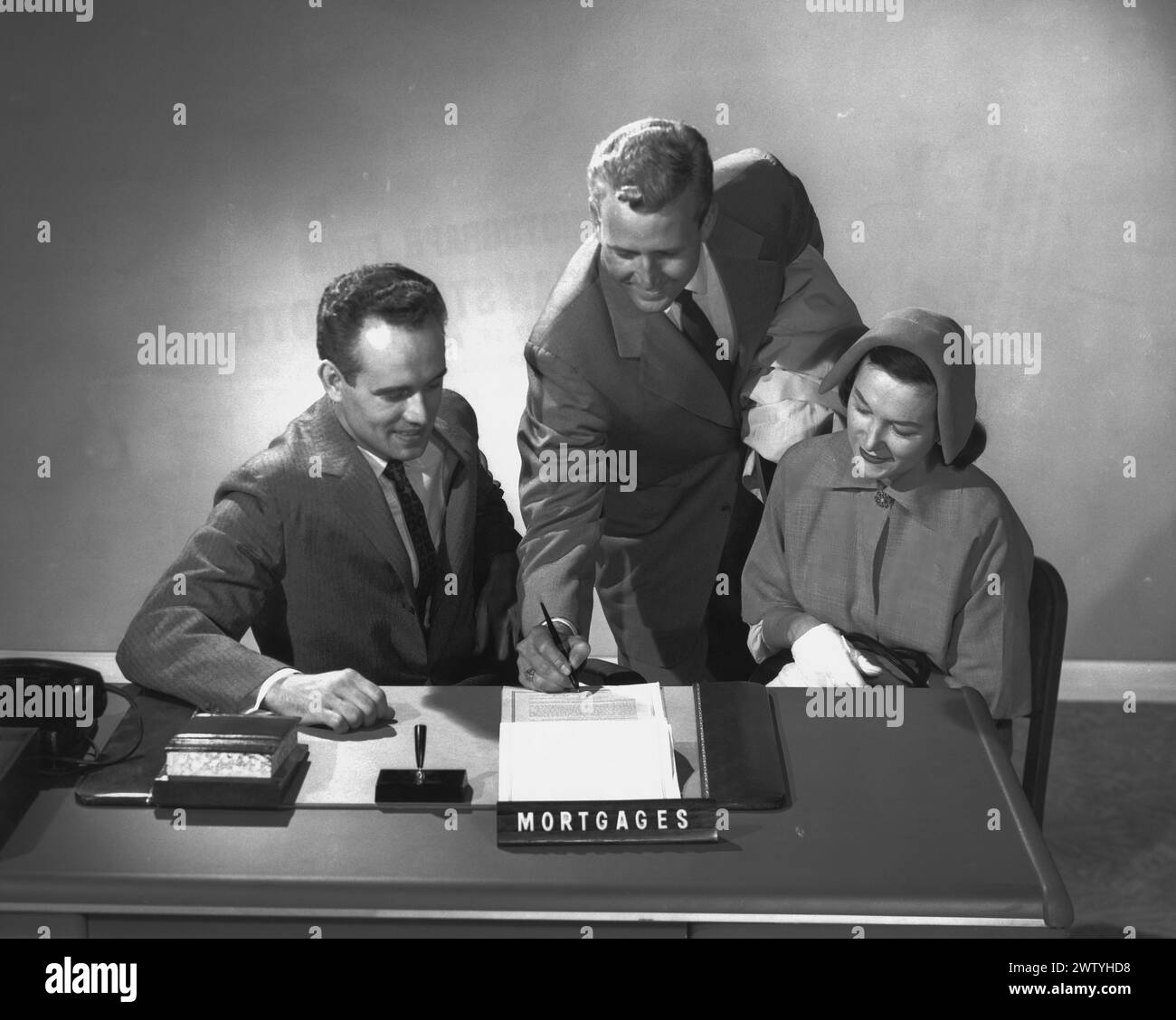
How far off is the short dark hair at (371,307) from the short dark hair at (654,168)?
1.50 feet

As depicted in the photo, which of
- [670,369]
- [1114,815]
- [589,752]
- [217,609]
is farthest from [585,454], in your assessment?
[1114,815]

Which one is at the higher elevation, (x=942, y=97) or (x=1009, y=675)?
(x=942, y=97)

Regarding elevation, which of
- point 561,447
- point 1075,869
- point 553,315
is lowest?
point 1075,869

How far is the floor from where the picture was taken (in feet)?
11.3

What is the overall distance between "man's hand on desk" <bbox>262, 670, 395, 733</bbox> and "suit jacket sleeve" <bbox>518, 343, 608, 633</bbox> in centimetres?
77

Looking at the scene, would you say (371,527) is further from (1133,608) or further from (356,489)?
(1133,608)

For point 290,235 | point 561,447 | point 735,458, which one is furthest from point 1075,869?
point 290,235

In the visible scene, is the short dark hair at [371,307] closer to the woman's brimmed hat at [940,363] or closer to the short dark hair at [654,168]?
the short dark hair at [654,168]

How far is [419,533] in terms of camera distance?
3.11 metres

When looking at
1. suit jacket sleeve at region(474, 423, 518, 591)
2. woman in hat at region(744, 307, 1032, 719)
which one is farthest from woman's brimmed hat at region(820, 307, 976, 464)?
suit jacket sleeve at region(474, 423, 518, 591)

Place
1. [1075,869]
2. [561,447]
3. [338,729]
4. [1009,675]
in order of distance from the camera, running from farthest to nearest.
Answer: [1075,869] < [561,447] < [1009,675] < [338,729]

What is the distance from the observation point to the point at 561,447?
3373 millimetres

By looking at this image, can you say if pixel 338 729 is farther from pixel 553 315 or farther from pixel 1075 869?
pixel 1075 869

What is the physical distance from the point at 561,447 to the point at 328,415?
1.87 ft
